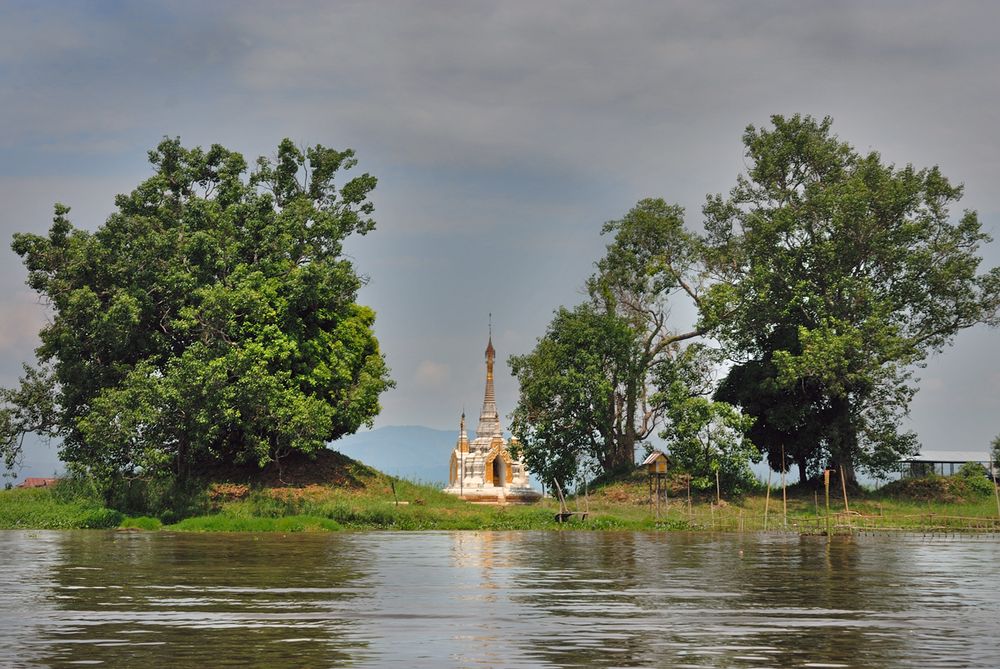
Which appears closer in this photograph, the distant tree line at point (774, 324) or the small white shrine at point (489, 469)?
the distant tree line at point (774, 324)

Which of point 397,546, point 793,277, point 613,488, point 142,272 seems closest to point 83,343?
point 142,272

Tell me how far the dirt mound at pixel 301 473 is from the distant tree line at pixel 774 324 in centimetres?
923

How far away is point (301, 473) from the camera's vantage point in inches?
2057

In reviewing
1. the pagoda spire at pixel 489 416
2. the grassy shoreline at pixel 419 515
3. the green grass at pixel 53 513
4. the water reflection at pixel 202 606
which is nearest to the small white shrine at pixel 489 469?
the pagoda spire at pixel 489 416

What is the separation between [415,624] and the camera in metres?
17.0

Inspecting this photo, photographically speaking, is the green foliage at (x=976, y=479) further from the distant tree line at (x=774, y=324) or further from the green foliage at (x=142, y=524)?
the green foliage at (x=142, y=524)


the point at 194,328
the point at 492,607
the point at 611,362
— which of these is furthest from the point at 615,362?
the point at 492,607

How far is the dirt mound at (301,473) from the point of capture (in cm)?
5088

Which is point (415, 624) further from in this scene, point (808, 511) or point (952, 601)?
point (808, 511)

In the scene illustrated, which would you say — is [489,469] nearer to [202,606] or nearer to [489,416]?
[489,416]

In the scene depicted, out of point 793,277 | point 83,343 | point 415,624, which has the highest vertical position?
point 793,277

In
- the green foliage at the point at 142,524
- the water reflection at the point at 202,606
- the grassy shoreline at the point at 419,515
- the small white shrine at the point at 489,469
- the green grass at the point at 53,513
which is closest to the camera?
the water reflection at the point at 202,606

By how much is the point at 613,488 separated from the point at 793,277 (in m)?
13.4

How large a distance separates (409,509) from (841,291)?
23.0 m
